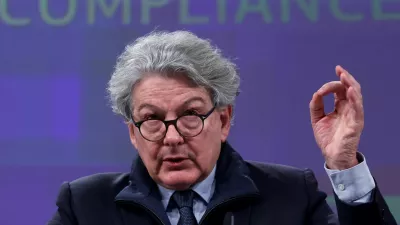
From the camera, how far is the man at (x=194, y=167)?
1887 millimetres

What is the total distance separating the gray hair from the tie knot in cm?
25

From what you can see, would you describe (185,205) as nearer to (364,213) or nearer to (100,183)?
(100,183)

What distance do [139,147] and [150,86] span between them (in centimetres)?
18

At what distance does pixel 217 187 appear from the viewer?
205 centimetres

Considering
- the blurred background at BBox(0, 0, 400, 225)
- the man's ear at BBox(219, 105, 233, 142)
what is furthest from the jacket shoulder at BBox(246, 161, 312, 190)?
the blurred background at BBox(0, 0, 400, 225)

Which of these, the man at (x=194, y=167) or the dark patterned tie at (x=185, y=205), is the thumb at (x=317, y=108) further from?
the dark patterned tie at (x=185, y=205)

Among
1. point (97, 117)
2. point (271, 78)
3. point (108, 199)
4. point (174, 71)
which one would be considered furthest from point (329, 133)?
point (97, 117)

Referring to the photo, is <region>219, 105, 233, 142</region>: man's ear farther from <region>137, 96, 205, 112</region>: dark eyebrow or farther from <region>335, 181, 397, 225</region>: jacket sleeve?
<region>335, 181, 397, 225</region>: jacket sleeve

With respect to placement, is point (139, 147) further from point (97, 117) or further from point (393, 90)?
point (393, 90)

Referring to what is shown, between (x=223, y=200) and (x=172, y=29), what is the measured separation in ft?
3.33

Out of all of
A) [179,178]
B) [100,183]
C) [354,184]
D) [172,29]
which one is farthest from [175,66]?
[172,29]

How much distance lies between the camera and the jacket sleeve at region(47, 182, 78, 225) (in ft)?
6.71

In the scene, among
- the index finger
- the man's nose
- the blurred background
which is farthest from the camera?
the blurred background

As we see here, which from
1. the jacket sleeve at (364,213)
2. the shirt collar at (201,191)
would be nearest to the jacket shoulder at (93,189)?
the shirt collar at (201,191)
